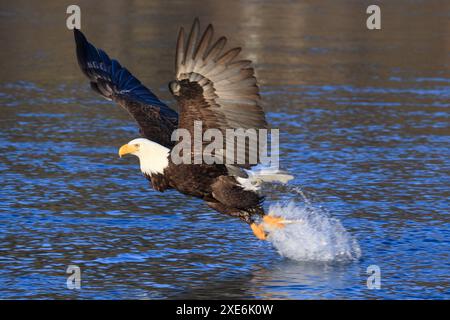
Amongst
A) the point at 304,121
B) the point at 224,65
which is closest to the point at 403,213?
the point at 224,65

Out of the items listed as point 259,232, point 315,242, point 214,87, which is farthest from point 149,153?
point 315,242

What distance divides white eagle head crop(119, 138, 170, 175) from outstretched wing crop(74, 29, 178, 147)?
0.54 meters

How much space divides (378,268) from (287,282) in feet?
2.65

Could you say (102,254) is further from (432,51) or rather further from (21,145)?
(432,51)

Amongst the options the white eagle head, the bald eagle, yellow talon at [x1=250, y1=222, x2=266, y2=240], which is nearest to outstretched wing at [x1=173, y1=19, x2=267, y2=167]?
the bald eagle

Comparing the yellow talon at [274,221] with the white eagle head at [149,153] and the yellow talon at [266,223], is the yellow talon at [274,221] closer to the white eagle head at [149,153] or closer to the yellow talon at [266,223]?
the yellow talon at [266,223]

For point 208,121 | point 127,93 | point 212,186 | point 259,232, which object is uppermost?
point 127,93

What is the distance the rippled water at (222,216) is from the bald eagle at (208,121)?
49 centimetres

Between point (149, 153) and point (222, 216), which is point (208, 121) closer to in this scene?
point (149, 153)

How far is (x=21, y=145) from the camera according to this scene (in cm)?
1295

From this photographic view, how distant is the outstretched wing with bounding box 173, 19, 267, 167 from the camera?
8016 millimetres

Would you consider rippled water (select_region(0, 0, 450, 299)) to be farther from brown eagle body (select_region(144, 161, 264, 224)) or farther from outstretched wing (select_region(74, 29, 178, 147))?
outstretched wing (select_region(74, 29, 178, 147))

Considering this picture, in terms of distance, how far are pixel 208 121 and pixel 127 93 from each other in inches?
82.7

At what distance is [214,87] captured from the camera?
319 inches
